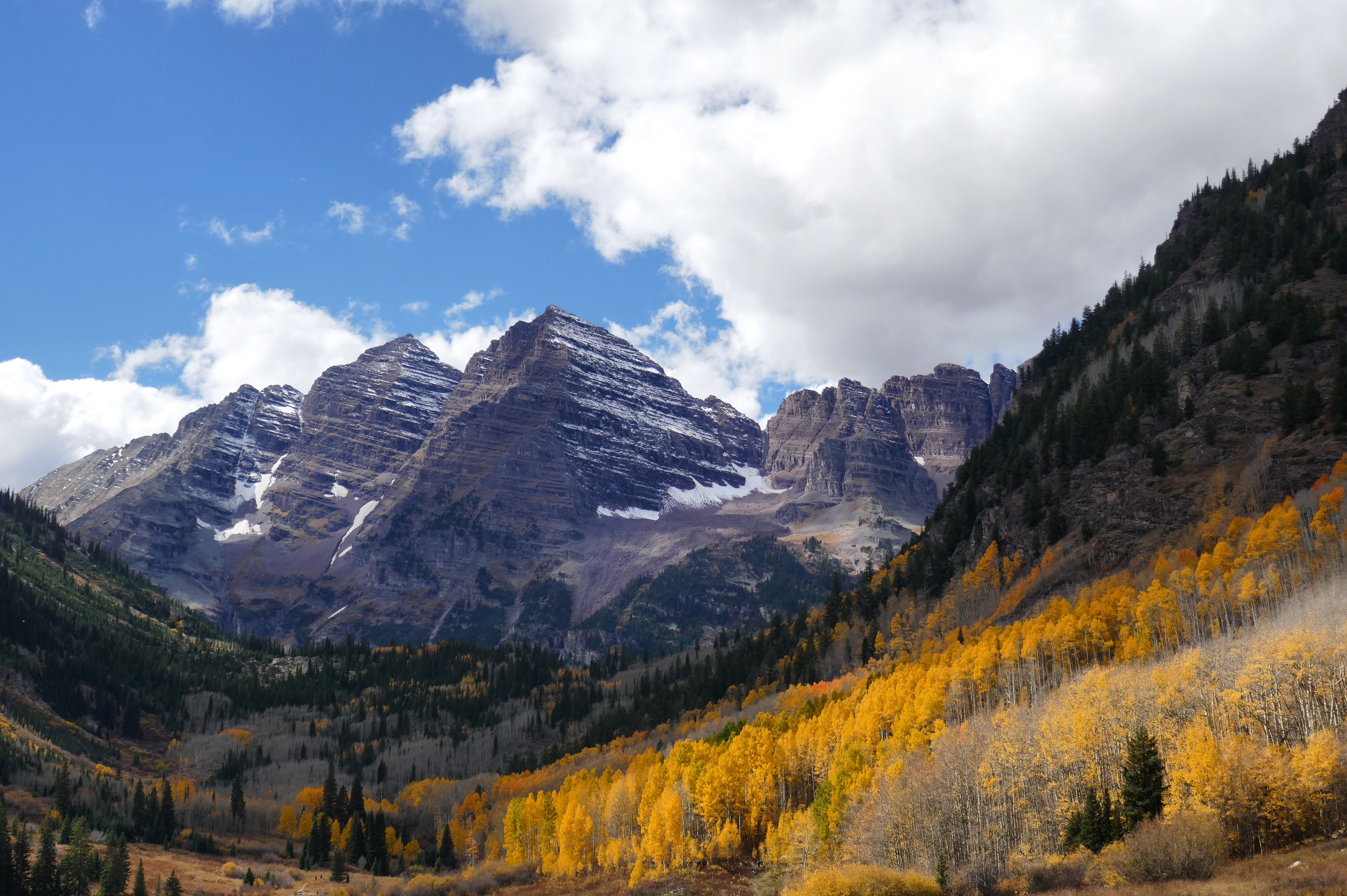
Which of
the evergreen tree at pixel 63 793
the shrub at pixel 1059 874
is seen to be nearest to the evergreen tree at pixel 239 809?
the evergreen tree at pixel 63 793

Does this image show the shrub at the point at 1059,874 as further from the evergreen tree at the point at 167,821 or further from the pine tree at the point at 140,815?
the pine tree at the point at 140,815

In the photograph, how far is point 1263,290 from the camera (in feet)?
567

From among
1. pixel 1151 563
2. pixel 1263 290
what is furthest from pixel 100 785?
pixel 1263 290

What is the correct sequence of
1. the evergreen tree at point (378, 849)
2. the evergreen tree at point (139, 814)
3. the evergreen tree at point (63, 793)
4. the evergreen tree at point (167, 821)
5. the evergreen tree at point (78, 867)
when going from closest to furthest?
1. the evergreen tree at point (78, 867)
2. the evergreen tree at point (378, 849)
3. the evergreen tree at point (63, 793)
4. the evergreen tree at point (139, 814)
5. the evergreen tree at point (167, 821)

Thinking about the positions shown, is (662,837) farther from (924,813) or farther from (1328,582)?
(1328,582)

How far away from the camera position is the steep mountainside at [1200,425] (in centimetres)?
14062

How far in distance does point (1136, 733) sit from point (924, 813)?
75.3ft

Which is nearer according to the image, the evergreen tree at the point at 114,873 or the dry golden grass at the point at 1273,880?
the dry golden grass at the point at 1273,880

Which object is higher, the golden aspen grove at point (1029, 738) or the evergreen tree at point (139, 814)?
the golden aspen grove at point (1029, 738)

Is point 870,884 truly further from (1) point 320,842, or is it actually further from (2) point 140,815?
(2) point 140,815

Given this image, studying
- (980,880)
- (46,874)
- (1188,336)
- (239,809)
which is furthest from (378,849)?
(1188,336)

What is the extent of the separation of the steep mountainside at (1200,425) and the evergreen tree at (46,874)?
465 feet

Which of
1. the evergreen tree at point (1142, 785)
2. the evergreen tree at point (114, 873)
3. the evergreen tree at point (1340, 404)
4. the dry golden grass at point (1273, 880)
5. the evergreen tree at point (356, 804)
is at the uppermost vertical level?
the evergreen tree at point (1340, 404)

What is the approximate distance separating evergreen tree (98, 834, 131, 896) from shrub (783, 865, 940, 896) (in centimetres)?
9565
